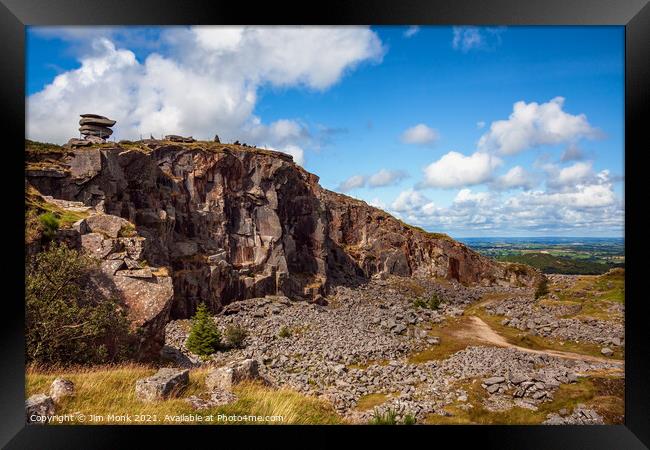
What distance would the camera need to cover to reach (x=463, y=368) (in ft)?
35.0

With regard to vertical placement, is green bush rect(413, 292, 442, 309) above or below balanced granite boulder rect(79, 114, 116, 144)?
below

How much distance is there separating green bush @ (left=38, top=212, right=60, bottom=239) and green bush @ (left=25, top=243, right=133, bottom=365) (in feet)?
1.93

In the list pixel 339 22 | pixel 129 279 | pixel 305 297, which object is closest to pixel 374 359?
pixel 129 279

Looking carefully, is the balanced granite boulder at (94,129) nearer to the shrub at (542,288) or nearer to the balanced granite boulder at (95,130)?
the balanced granite boulder at (95,130)

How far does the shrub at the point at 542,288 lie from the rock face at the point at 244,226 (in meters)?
1.00

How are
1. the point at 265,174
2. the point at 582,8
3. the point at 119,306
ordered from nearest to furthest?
the point at 582,8 → the point at 119,306 → the point at 265,174

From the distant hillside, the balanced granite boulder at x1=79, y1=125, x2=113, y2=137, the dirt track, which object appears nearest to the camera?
the dirt track

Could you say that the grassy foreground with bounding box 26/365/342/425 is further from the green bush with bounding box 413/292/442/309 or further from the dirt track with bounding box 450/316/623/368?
the green bush with bounding box 413/292/442/309

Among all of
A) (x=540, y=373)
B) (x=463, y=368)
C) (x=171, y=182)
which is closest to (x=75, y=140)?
(x=171, y=182)

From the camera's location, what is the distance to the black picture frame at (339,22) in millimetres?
5844

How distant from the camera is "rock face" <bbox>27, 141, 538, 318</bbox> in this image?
20.3 metres

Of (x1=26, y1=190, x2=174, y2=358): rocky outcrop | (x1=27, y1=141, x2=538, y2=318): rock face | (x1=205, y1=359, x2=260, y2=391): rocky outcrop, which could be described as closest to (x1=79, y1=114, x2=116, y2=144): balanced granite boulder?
(x1=27, y1=141, x2=538, y2=318): rock face
